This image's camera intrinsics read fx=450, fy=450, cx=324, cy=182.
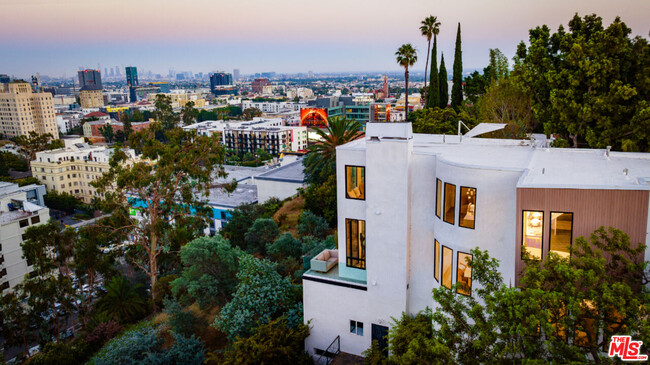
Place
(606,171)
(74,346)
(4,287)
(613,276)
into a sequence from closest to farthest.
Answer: (613,276) → (606,171) → (74,346) → (4,287)

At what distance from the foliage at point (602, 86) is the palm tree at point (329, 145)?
42.7 feet

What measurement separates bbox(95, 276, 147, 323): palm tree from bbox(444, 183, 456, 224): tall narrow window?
23735 millimetres

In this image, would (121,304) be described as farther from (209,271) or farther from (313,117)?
(313,117)

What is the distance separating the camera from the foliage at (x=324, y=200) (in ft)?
96.7

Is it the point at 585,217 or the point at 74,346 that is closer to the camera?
the point at 585,217

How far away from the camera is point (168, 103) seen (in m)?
116

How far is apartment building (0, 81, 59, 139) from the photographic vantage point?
14500 centimetres

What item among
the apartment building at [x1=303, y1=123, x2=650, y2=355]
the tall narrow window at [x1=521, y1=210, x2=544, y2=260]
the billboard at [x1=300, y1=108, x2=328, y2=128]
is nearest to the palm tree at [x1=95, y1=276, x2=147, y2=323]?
the apartment building at [x1=303, y1=123, x2=650, y2=355]

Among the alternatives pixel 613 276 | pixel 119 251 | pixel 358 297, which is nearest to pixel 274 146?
pixel 119 251

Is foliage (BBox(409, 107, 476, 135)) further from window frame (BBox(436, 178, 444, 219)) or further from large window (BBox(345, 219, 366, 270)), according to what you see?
window frame (BBox(436, 178, 444, 219))

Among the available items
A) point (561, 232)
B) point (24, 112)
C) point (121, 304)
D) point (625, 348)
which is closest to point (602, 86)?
point (561, 232)

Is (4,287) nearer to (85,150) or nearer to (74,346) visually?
(74,346)

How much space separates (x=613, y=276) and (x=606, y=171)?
4.48 m

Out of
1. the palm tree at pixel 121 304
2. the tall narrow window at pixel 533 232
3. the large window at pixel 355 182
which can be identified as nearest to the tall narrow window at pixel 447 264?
the tall narrow window at pixel 533 232
